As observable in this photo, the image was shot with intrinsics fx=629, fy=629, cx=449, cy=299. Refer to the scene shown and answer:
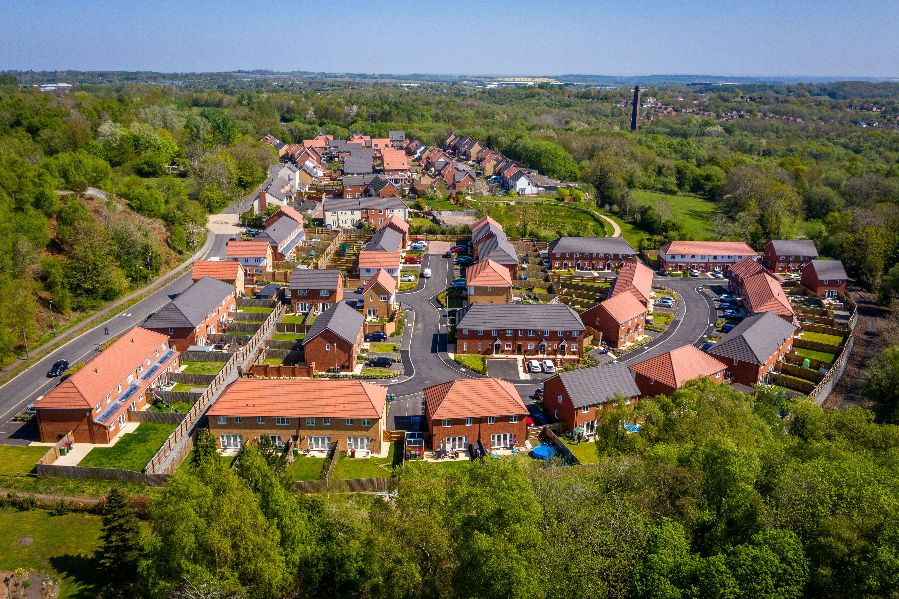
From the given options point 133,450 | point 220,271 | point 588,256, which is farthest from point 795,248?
point 133,450

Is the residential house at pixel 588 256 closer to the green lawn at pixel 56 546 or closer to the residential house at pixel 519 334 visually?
the residential house at pixel 519 334

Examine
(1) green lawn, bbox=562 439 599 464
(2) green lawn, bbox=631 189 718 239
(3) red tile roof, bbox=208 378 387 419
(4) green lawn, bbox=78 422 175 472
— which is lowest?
(2) green lawn, bbox=631 189 718 239

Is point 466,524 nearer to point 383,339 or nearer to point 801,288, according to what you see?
point 383,339

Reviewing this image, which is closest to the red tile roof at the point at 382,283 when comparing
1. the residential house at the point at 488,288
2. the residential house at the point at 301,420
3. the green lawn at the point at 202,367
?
the residential house at the point at 488,288

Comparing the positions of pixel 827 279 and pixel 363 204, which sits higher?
pixel 363 204

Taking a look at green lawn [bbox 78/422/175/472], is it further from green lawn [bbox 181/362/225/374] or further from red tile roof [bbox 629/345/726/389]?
red tile roof [bbox 629/345/726/389]

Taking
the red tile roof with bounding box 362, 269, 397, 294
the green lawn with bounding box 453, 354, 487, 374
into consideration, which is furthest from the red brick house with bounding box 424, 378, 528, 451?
the red tile roof with bounding box 362, 269, 397, 294

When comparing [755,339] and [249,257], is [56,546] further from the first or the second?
[755,339]
